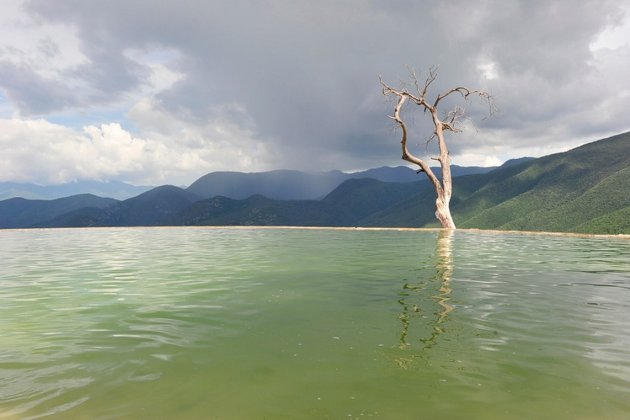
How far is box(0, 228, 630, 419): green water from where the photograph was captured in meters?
4.86

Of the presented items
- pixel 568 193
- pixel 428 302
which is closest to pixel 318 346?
pixel 428 302

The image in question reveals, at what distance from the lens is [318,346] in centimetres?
697

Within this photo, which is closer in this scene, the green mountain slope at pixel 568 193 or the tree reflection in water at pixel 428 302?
the tree reflection in water at pixel 428 302

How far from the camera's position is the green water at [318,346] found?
191 inches

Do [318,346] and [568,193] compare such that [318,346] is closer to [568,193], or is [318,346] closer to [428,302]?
[428,302]

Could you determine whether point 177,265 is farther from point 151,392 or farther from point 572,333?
point 572,333

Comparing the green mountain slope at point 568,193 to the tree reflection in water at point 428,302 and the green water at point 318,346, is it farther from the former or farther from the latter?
the green water at point 318,346

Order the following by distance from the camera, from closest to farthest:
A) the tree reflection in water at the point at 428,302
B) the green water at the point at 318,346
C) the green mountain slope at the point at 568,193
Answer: the green water at the point at 318,346, the tree reflection in water at the point at 428,302, the green mountain slope at the point at 568,193

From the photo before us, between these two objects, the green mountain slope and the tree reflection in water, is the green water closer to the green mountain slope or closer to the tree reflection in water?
the tree reflection in water

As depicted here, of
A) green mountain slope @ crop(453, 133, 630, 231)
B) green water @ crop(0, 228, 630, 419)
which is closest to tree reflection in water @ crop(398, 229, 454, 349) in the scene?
green water @ crop(0, 228, 630, 419)

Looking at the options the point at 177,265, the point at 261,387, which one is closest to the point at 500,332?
the point at 261,387

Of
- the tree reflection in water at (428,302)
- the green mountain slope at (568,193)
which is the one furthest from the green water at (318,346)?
the green mountain slope at (568,193)

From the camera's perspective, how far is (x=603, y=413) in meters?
4.56

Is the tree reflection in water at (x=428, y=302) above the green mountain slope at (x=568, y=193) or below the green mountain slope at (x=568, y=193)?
below
